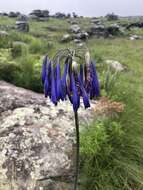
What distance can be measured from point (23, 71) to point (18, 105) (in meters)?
1.86

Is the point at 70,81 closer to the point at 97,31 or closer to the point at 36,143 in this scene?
the point at 36,143

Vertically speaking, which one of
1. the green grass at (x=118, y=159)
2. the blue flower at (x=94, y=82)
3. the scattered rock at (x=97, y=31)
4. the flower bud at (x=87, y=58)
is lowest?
the scattered rock at (x=97, y=31)

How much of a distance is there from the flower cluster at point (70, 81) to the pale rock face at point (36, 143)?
191 cm

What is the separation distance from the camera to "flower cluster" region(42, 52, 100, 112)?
324 cm

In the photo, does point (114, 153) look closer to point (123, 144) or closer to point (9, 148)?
point (123, 144)

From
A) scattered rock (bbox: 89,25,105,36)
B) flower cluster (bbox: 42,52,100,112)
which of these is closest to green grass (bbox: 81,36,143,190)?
flower cluster (bbox: 42,52,100,112)

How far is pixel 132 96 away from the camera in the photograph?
6910 mm

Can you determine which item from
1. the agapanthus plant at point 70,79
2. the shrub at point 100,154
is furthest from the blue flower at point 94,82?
the shrub at point 100,154

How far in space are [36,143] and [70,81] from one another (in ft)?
7.58

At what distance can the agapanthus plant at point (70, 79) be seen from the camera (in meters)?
3.24

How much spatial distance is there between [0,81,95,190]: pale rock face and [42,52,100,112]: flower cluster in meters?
1.91

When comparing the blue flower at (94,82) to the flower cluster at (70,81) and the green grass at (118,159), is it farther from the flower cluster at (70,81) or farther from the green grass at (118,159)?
the green grass at (118,159)

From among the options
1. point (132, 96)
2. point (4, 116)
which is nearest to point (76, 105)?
point (4, 116)

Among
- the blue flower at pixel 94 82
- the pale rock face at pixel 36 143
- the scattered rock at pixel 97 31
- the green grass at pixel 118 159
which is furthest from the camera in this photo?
the scattered rock at pixel 97 31
